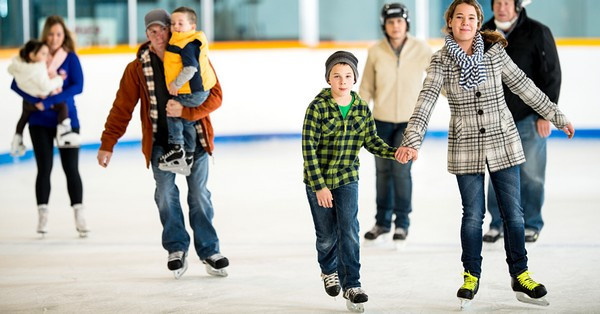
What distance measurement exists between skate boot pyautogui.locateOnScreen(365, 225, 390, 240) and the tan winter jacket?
582 mm

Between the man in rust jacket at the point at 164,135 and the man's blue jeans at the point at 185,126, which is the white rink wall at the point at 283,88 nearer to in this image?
the man in rust jacket at the point at 164,135

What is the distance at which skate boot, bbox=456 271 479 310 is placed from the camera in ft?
13.9

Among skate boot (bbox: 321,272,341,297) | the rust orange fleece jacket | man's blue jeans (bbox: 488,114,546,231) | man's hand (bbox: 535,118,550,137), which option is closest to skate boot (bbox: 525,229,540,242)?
man's blue jeans (bbox: 488,114,546,231)

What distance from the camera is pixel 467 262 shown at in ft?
14.3

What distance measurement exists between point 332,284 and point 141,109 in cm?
124

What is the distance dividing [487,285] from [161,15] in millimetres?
1816

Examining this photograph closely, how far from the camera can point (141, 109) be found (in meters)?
4.93

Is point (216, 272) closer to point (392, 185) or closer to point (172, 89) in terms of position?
point (172, 89)

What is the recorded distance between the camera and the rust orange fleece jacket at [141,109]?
4859 mm

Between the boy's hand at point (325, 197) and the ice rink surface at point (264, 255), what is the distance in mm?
442

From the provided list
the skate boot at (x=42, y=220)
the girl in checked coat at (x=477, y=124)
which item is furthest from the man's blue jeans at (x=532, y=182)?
the skate boot at (x=42, y=220)

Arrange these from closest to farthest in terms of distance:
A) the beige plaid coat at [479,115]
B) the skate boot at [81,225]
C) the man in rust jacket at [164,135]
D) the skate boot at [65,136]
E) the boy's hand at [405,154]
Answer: the boy's hand at [405,154] < the beige plaid coat at [479,115] < the man in rust jacket at [164,135] < the skate boot at [65,136] < the skate boot at [81,225]

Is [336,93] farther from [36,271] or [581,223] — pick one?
[581,223]

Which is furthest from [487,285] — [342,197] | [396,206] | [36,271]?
[36,271]
